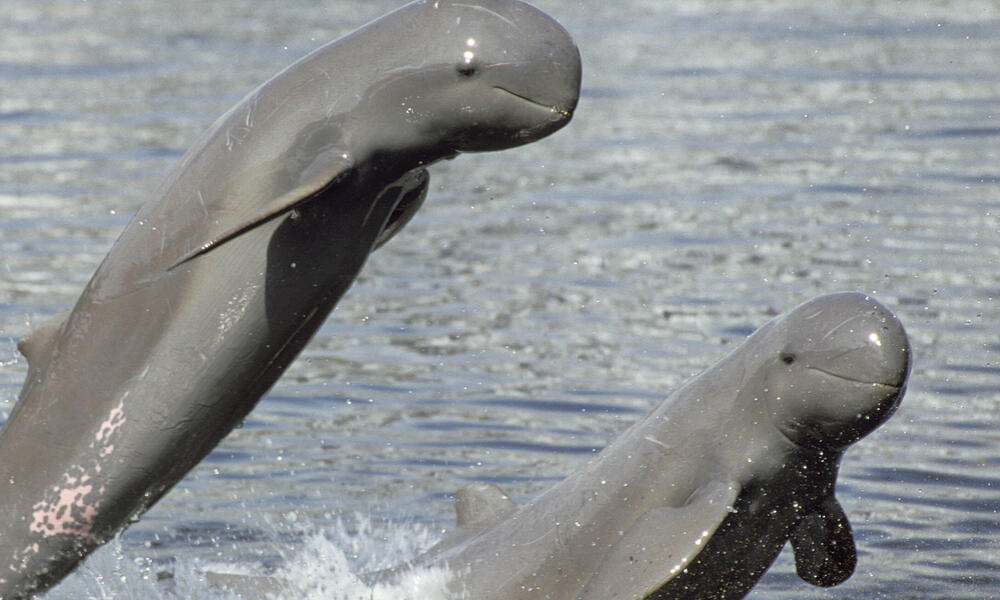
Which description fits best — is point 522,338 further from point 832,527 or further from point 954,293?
point 832,527

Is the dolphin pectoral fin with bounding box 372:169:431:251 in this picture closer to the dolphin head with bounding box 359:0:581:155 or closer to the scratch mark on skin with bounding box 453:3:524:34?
the dolphin head with bounding box 359:0:581:155

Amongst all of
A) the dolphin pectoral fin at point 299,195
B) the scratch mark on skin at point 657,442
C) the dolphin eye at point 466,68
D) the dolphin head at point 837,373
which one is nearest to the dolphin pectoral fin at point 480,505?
the scratch mark on skin at point 657,442

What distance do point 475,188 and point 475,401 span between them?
6748 mm

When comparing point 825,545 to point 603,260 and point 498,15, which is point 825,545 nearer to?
point 498,15

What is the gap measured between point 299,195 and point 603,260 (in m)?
8.62

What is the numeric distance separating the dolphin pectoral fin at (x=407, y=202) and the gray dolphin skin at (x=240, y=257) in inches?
0.5

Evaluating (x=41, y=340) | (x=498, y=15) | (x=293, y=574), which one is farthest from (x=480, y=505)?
(x=498, y=15)

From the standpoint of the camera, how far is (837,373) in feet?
24.7

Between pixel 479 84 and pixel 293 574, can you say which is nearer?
pixel 479 84

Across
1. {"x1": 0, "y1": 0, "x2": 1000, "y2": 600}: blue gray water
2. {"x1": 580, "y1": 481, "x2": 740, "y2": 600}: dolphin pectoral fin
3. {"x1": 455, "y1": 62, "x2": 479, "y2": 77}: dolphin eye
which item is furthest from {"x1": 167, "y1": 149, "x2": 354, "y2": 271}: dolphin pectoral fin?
{"x1": 0, "y1": 0, "x2": 1000, "y2": 600}: blue gray water

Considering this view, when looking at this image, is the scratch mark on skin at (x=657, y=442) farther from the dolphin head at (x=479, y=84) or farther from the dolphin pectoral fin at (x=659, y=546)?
the dolphin head at (x=479, y=84)

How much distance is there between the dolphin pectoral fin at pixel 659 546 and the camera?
732 cm

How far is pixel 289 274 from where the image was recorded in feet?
25.2

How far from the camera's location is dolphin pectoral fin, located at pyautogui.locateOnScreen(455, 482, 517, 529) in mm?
8523
